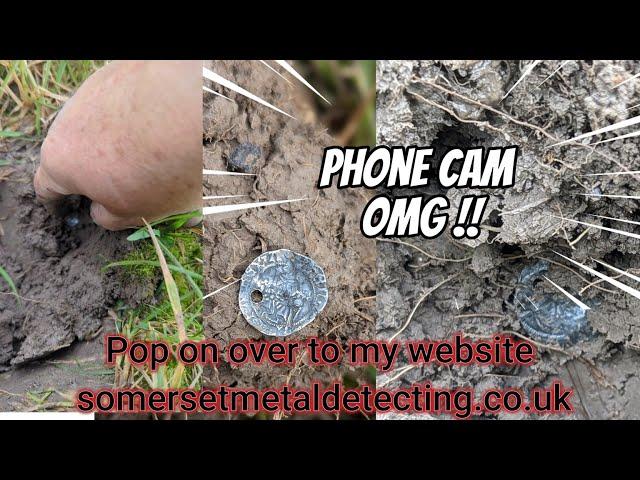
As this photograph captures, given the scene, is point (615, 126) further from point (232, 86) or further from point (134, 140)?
point (134, 140)

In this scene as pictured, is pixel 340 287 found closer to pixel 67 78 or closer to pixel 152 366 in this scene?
pixel 152 366

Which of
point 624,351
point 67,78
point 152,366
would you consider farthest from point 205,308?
point 624,351

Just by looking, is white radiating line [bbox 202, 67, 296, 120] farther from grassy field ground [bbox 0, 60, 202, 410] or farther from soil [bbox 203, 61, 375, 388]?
grassy field ground [bbox 0, 60, 202, 410]

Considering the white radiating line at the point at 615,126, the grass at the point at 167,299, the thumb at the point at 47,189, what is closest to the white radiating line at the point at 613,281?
the white radiating line at the point at 615,126

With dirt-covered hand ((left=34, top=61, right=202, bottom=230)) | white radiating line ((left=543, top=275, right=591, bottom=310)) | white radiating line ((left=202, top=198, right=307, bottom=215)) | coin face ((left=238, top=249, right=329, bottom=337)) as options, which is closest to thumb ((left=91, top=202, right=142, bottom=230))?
dirt-covered hand ((left=34, top=61, right=202, bottom=230))

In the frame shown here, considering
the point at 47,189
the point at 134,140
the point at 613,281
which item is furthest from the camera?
the point at 47,189

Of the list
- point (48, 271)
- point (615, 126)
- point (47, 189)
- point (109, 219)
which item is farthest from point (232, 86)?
point (615, 126)
